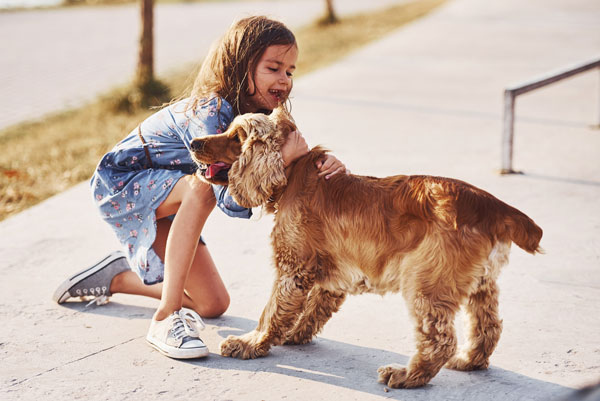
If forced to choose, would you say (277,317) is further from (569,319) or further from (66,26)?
(66,26)

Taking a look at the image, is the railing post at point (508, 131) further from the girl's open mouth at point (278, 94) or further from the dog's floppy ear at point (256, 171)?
the dog's floppy ear at point (256, 171)

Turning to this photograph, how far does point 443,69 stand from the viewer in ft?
35.6

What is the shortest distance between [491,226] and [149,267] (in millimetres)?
1715

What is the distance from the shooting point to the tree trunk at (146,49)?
391 inches

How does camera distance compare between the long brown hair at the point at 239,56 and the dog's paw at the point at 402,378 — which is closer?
the dog's paw at the point at 402,378

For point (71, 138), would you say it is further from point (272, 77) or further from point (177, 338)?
point (177, 338)

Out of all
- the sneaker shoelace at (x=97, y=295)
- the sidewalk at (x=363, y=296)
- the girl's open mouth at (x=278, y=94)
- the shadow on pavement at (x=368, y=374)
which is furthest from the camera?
the sneaker shoelace at (x=97, y=295)

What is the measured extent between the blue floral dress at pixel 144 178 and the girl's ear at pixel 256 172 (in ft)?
1.57

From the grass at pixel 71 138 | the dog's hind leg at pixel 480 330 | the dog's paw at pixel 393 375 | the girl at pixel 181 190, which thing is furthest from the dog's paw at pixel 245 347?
the grass at pixel 71 138

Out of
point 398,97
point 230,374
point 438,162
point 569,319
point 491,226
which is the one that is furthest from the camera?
point 398,97

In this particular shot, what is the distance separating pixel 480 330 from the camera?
10.6ft

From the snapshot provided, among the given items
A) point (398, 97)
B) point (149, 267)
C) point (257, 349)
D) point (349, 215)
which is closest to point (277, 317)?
point (257, 349)

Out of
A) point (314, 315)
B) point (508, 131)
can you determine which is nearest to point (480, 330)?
point (314, 315)

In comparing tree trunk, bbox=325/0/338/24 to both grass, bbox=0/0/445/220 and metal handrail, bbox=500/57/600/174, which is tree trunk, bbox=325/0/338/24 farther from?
metal handrail, bbox=500/57/600/174
